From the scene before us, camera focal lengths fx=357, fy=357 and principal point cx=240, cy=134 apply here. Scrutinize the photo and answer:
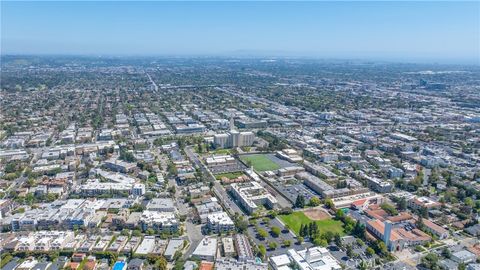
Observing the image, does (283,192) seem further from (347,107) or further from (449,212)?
(347,107)

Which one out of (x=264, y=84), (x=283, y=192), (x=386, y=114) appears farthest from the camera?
(x=264, y=84)

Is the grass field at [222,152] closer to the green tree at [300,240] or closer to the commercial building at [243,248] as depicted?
the commercial building at [243,248]

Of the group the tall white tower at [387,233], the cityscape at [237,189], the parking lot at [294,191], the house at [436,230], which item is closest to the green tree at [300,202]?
the cityscape at [237,189]

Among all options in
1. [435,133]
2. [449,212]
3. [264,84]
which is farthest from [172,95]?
[449,212]

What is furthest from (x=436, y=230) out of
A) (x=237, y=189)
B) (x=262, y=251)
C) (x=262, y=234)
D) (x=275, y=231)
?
(x=237, y=189)

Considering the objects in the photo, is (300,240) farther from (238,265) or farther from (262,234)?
(238,265)

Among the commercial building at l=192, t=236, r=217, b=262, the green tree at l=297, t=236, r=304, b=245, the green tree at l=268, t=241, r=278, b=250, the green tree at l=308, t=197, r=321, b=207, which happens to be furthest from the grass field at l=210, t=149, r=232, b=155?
the green tree at l=268, t=241, r=278, b=250
